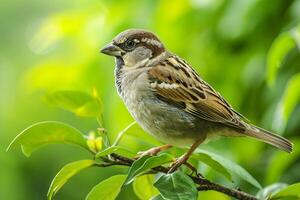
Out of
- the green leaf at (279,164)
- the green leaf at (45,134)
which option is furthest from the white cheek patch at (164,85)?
the green leaf at (45,134)

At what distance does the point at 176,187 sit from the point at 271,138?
0.60 metres

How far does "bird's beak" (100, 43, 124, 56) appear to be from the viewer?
2467mm

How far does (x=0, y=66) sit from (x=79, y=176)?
87cm

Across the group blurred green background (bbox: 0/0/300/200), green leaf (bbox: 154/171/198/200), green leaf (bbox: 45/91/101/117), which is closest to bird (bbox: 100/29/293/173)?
blurred green background (bbox: 0/0/300/200)

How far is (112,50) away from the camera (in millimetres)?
2506

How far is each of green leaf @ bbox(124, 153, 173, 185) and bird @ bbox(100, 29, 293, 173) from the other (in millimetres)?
494

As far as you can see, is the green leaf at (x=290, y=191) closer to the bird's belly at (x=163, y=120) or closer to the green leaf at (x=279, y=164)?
the bird's belly at (x=163, y=120)

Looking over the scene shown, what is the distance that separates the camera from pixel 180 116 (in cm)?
251

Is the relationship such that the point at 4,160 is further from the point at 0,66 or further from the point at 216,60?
the point at 216,60

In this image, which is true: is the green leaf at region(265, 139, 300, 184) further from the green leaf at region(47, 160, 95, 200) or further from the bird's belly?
the green leaf at region(47, 160, 95, 200)

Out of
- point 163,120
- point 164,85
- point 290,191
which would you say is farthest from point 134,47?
point 290,191

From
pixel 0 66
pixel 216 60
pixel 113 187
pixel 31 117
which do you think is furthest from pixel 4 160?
pixel 113 187

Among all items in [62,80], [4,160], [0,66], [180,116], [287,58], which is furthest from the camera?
[0,66]

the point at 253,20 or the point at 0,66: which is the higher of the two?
the point at 253,20
